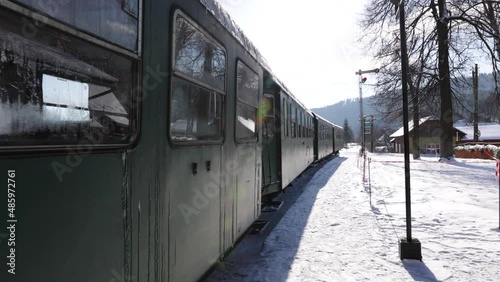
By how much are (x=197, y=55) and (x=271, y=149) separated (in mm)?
4646

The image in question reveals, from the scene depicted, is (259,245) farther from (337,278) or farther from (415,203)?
(415,203)

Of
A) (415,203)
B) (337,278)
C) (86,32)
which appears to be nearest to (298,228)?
(337,278)

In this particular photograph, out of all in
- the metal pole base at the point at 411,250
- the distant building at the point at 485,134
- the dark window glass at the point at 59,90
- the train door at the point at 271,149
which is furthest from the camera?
the distant building at the point at 485,134

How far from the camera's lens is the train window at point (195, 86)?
263 cm

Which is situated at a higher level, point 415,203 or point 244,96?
point 244,96

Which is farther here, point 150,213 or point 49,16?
point 150,213

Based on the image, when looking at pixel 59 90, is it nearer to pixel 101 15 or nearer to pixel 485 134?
pixel 101 15

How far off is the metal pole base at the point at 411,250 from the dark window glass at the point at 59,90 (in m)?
3.57

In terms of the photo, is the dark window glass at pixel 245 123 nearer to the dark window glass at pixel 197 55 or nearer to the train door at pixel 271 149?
the dark window glass at pixel 197 55

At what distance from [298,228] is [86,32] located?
16.2 ft

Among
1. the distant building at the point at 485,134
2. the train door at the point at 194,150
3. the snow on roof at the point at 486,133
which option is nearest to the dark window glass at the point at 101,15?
the train door at the point at 194,150

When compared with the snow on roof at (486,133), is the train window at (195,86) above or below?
below

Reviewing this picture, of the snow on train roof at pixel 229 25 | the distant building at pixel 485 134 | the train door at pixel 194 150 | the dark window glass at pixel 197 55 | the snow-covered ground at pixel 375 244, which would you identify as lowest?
the snow-covered ground at pixel 375 244

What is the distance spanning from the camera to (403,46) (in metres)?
4.42
